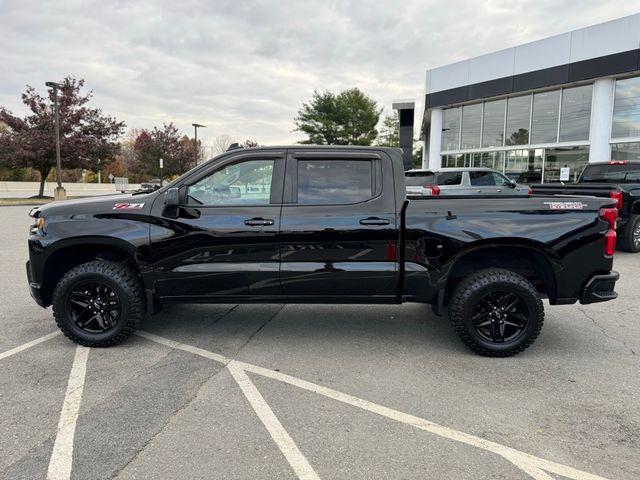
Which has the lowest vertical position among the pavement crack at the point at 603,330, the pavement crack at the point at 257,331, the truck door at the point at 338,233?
the pavement crack at the point at 257,331

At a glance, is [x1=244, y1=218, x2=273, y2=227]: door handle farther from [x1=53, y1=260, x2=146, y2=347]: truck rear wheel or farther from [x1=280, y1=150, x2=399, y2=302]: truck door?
[x1=53, y1=260, x2=146, y2=347]: truck rear wheel

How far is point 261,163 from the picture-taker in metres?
4.45

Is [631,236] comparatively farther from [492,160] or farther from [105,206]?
[492,160]

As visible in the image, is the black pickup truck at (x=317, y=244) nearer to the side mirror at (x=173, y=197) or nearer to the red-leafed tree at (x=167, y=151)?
the side mirror at (x=173, y=197)

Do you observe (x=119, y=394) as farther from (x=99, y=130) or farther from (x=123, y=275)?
(x=99, y=130)

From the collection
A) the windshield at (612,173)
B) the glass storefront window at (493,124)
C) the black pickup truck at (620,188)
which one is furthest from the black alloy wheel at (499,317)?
the glass storefront window at (493,124)

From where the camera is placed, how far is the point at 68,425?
3.08 metres

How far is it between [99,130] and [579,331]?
34413 millimetres

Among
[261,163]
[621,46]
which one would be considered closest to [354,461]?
[261,163]

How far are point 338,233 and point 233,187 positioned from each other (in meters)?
1.08

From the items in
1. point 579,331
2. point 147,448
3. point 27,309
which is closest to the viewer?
point 147,448

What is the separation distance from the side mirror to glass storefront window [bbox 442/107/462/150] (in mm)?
21725

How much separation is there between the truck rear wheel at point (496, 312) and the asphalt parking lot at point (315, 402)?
175 millimetres

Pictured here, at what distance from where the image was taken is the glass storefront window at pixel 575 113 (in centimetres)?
1877
